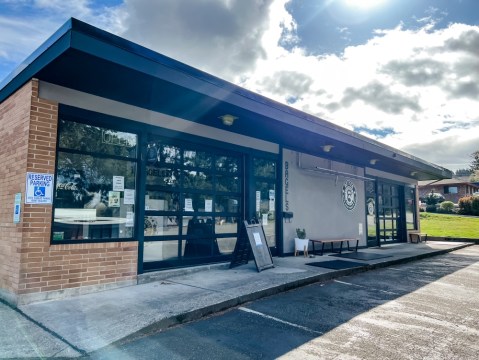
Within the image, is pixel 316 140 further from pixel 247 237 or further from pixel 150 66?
pixel 150 66

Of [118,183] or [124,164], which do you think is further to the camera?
[124,164]

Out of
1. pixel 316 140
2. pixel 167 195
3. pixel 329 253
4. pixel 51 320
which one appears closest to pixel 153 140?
pixel 167 195

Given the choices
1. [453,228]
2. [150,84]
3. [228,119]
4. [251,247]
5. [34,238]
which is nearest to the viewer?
[34,238]

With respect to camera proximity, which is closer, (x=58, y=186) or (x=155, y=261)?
(x=58, y=186)

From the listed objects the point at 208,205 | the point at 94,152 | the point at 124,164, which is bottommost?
the point at 208,205

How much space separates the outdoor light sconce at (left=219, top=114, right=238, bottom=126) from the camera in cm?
732

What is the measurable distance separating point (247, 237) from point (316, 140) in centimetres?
359

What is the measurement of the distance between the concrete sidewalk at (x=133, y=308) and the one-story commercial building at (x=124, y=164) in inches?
17.7

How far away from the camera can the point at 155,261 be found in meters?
6.98

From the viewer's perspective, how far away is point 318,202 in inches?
446

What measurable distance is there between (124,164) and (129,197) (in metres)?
0.62

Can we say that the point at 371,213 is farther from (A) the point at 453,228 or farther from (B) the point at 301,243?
(A) the point at 453,228

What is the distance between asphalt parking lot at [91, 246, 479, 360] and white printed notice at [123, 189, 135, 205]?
2.83 m

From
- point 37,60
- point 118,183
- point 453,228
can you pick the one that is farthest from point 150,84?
point 453,228
